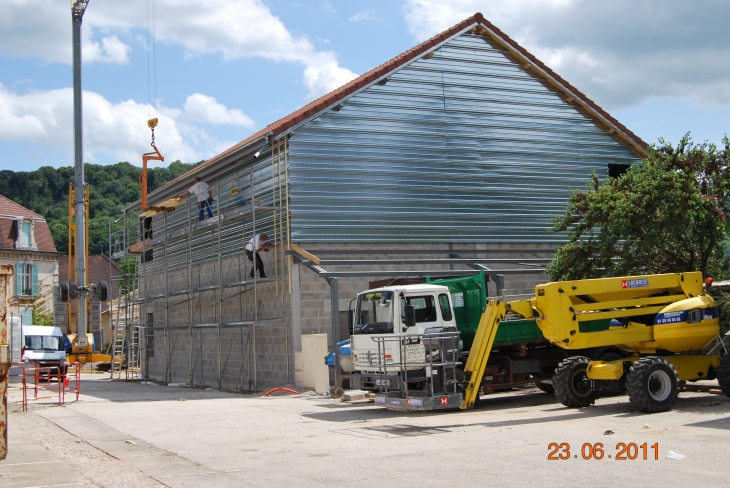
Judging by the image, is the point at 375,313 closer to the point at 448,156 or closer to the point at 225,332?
the point at 448,156

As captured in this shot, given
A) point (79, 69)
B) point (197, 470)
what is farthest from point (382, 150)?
point (197, 470)

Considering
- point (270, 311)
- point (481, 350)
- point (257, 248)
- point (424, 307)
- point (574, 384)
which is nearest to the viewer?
point (481, 350)

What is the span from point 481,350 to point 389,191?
32.5ft

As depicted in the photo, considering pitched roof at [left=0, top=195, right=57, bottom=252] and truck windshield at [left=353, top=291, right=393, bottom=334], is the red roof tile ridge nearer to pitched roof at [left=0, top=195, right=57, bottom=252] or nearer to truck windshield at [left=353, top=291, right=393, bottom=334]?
truck windshield at [left=353, top=291, right=393, bottom=334]

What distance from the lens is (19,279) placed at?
56.3 m

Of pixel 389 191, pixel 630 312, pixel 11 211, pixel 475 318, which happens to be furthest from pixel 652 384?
pixel 11 211

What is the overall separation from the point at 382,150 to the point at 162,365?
14147 mm

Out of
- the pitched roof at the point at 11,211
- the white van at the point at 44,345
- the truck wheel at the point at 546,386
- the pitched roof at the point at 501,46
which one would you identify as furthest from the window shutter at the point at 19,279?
the truck wheel at the point at 546,386

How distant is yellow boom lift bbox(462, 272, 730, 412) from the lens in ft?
46.4

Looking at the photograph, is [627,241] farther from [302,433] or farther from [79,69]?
[79,69]

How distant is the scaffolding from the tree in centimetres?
798

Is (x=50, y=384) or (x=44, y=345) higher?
(x=44, y=345)

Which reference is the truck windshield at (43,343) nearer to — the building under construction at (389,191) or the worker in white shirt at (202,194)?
the building under construction at (389,191)

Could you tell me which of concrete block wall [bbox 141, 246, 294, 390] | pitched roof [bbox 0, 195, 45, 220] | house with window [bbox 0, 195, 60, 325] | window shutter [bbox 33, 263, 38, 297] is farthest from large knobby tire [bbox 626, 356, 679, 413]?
pitched roof [bbox 0, 195, 45, 220]
